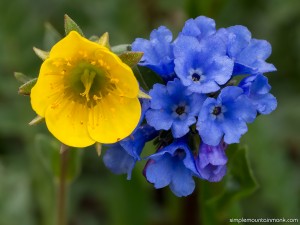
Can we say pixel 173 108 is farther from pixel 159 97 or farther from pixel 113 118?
pixel 113 118

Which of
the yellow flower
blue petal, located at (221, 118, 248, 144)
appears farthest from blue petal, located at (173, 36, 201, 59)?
blue petal, located at (221, 118, 248, 144)

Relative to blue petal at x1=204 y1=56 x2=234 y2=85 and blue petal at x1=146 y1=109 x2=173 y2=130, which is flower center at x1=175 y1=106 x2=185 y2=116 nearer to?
blue petal at x1=146 y1=109 x2=173 y2=130

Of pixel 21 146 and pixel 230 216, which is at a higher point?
pixel 230 216

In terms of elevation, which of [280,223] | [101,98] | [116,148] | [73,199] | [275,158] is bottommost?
[73,199]

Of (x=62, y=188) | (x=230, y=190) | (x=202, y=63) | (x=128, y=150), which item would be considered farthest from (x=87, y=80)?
(x=230, y=190)

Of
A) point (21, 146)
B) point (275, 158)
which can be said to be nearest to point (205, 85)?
point (275, 158)

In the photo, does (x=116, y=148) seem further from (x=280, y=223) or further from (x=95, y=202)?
(x=95, y=202)
